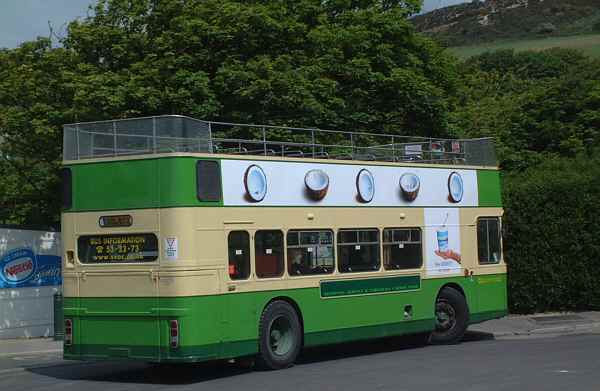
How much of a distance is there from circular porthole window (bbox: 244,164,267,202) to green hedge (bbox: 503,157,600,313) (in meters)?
9.81

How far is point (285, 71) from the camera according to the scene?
2472 centimetres

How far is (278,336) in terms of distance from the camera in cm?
1569

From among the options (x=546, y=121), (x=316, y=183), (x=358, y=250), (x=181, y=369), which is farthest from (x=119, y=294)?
(x=546, y=121)

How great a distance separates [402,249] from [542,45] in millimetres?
77408

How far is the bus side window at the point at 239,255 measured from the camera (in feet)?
49.3

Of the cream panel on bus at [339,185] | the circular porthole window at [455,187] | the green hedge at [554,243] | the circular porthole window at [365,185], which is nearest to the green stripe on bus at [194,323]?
the cream panel on bus at [339,185]

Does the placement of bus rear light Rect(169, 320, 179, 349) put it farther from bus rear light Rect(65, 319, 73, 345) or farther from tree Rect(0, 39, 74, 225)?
tree Rect(0, 39, 74, 225)

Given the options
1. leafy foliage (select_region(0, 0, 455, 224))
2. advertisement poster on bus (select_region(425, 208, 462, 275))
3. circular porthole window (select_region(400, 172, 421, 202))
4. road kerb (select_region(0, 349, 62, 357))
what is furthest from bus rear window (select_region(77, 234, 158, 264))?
leafy foliage (select_region(0, 0, 455, 224))

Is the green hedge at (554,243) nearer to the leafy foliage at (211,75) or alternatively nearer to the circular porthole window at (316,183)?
the leafy foliage at (211,75)

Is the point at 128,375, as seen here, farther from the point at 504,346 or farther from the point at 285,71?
the point at 285,71

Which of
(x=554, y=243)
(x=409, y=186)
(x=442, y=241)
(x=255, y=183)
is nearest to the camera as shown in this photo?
(x=255, y=183)

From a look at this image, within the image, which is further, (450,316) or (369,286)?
(450,316)

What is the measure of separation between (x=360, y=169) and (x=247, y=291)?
354 centimetres

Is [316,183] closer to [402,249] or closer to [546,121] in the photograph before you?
[402,249]
